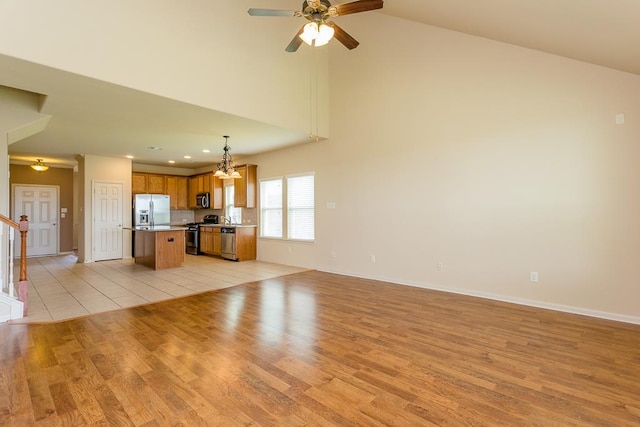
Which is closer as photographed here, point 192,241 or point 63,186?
point 192,241

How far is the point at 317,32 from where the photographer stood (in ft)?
9.71

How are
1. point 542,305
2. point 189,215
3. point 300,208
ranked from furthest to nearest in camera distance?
point 189,215
point 300,208
point 542,305

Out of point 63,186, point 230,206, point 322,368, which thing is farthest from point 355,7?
point 63,186

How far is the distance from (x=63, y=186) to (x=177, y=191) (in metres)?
3.29

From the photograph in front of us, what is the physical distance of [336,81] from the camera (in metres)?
6.19

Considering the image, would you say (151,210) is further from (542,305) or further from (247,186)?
(542,305)

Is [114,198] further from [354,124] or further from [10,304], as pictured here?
[354,124]

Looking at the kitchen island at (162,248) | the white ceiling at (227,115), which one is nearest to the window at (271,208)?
the white ceiling at (227,115)

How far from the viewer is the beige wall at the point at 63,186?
883cm

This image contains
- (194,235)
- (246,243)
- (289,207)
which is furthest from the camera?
(194,235)

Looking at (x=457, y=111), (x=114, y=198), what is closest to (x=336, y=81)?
(x=457, y=111)

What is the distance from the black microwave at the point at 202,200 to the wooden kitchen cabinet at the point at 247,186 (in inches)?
66.9

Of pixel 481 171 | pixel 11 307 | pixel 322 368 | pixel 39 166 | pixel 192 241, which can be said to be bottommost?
pixel 322 368

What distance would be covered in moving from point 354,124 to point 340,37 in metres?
2.65
